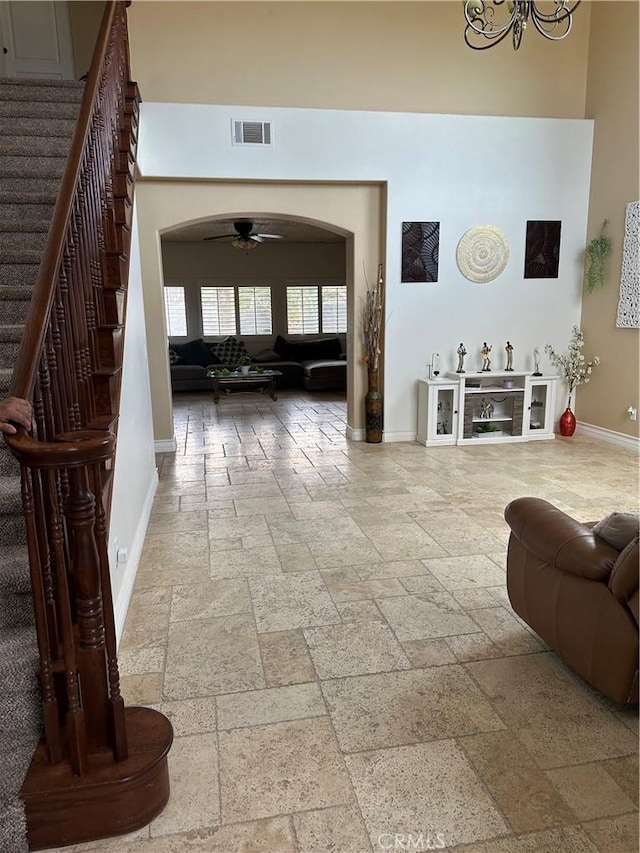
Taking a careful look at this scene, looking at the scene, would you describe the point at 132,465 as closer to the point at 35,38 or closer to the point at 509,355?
the point at 509,355

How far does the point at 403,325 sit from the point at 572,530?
4321 millimetres

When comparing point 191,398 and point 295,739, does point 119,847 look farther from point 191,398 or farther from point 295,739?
point 191,398

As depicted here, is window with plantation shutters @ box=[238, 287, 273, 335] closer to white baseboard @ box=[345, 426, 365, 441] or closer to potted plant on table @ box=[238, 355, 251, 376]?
potted plant on table @ box=[238, 355, 251, 376]

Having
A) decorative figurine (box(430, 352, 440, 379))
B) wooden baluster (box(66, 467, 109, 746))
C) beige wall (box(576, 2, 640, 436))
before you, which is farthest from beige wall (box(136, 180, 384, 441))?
wooden baluster (box(66, 467, 109, 746))

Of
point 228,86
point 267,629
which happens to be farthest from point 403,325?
point 267,629

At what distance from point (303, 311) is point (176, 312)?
104 inches

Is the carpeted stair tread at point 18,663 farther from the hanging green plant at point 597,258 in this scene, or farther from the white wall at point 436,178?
the hanging green plant at point 597,258

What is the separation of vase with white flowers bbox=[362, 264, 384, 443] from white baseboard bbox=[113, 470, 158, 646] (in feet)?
8.87

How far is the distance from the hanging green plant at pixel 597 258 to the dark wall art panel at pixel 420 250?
1707mm

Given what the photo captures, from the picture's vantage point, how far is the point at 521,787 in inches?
69.8

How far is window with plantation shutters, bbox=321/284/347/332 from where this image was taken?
1239cm

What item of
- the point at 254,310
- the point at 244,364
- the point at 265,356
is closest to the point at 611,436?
the point at 244,364

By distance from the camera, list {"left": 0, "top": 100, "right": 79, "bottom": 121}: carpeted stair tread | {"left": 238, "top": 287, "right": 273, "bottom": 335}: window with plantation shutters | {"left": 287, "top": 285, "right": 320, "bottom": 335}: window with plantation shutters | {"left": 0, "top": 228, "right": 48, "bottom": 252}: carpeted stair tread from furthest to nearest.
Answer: {"left": 287, "top": 285, "right": 320, "bottom": 335}: window with plantation shutters
{"left": 238, "top": 287, "right": 273, "bottom": 335}: window with plantation shutters
{"left": 0, "top": 100, "right": 79, "bottom": 121}: carpeted stair tread
{"left": 0, "top": 228, "right": 48, "bottom": 252}: carpeted stair tread

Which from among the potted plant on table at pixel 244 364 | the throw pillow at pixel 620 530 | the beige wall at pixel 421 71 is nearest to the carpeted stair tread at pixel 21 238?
the beige wall at pixel 421 71
